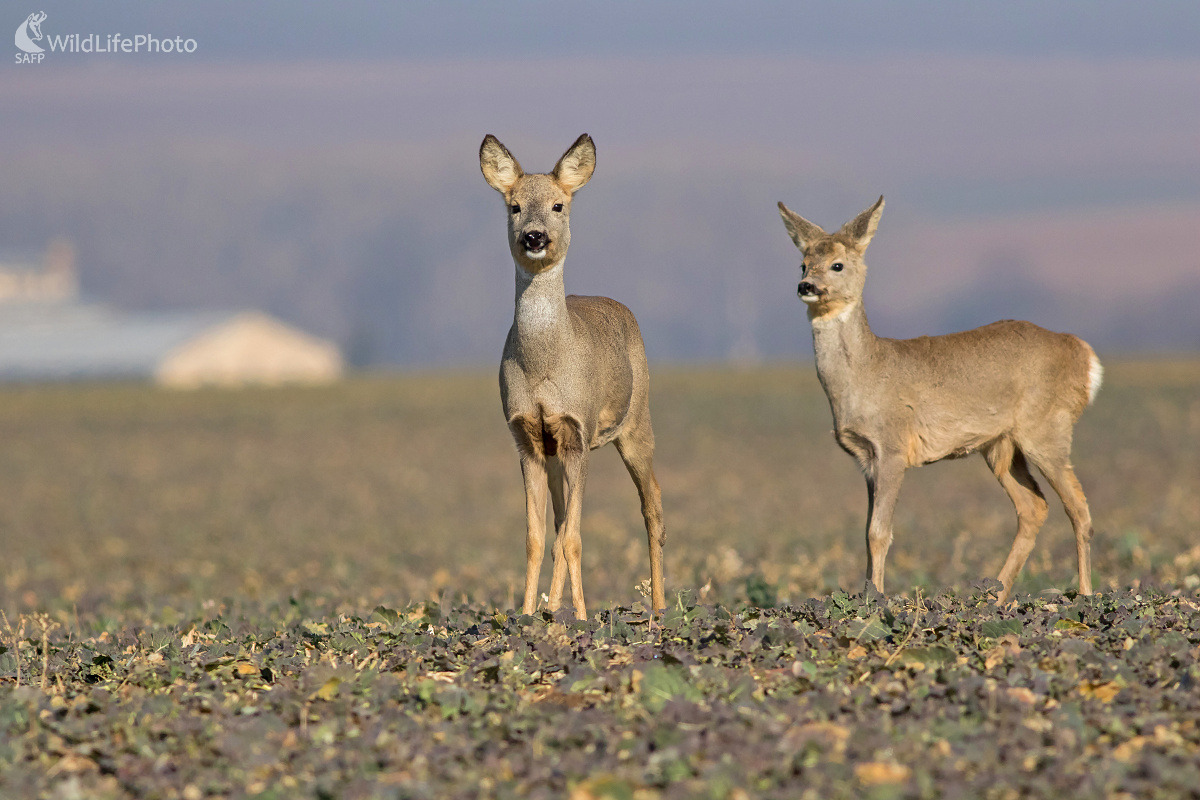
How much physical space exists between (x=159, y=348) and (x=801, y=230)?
103005mm

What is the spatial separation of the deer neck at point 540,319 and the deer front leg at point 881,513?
2.40m

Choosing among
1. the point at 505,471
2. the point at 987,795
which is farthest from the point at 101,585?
the point at 505,471

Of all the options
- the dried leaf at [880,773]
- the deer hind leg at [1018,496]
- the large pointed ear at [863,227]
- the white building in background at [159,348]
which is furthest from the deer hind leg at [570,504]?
the white building in background at [159,348]

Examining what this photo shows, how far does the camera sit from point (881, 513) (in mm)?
9227

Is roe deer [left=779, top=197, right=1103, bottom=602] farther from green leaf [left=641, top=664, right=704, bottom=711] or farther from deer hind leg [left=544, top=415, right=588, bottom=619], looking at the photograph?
green leaf [left=641, top=664, right=704, bottom=711]

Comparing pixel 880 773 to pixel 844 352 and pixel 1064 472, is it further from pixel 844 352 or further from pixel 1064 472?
pixel 1064 472

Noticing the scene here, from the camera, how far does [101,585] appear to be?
667 inches

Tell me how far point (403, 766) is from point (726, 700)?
1629 millimetres

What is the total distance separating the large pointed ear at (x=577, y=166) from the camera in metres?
8.66

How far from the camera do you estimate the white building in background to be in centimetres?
10269

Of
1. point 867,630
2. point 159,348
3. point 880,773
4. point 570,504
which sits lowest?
point 880,773

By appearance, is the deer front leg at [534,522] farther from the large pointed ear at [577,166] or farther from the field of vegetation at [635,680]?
the large pointed ear at [577,166]

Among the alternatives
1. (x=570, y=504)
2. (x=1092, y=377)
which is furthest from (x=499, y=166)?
(x=1092, y=377)

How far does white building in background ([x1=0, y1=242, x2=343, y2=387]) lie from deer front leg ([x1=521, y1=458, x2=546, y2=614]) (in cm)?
8476
